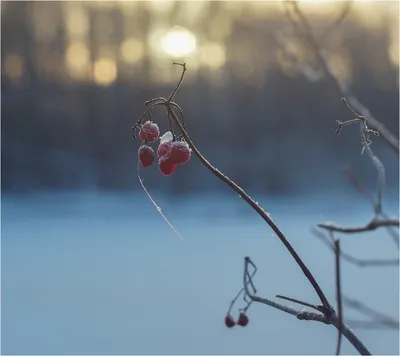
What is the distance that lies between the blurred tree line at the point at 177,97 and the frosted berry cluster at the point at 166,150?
9840mm

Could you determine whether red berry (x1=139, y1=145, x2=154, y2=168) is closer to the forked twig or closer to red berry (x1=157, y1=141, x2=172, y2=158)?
red berry (x1=157, y1=141, x2=172, y2=158)

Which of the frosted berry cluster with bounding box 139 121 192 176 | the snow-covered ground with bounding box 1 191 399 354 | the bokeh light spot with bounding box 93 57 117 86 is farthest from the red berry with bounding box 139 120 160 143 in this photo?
the bokeh light spot with bounding box 93 57 117 86

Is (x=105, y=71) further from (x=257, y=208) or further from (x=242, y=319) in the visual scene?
(x=257, y=208)

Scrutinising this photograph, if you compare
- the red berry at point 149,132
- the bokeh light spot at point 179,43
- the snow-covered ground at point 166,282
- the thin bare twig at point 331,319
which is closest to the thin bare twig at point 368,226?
the thin bare twig at point 331,319

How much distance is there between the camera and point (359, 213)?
8336mm

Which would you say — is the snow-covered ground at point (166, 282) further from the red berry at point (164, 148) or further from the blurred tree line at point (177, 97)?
the blurred tree line at point (177, 97)

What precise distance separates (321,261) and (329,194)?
5034mm

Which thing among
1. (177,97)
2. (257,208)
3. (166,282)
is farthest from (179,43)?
(177,97)

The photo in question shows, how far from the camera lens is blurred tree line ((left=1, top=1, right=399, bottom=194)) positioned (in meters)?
11.5

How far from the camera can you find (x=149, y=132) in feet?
2.47

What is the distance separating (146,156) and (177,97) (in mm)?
11415

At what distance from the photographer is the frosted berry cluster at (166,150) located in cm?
71

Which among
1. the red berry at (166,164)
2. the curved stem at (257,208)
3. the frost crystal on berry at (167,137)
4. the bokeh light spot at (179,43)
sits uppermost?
the bokeh light spot at (179,43)

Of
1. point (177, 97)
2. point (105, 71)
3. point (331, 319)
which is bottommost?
point (331, 319)
